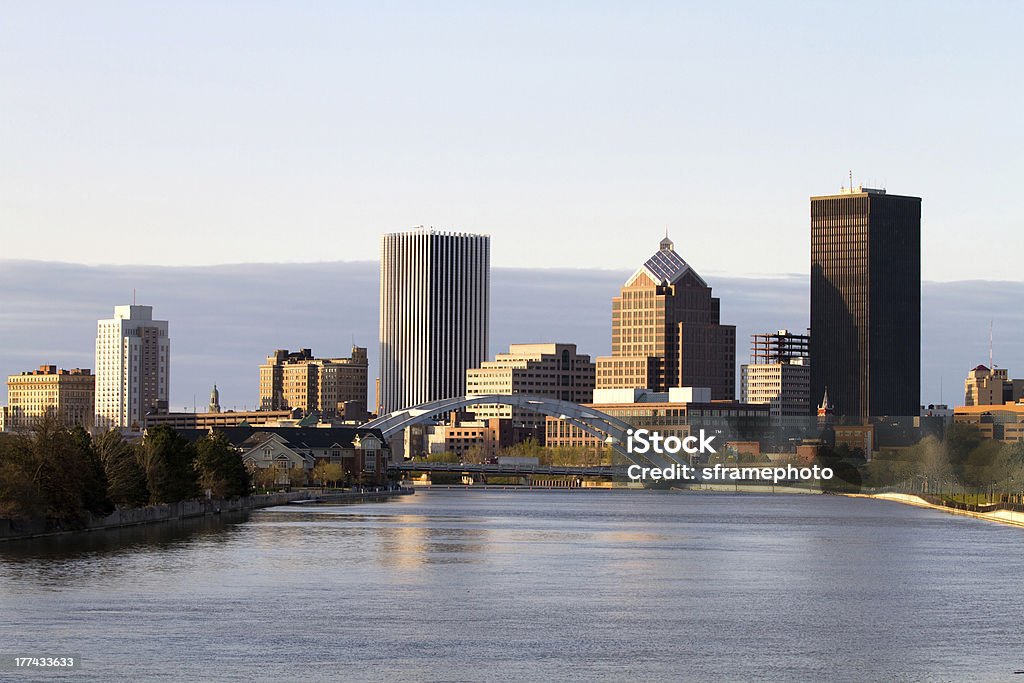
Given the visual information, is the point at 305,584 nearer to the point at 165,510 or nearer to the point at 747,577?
the point at 747,577

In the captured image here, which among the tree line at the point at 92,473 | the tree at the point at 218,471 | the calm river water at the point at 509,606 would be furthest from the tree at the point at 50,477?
the tree at the point at 218,471

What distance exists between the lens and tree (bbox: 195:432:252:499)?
154 m

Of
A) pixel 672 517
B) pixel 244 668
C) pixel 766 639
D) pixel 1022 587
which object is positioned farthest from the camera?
pixel 672 517

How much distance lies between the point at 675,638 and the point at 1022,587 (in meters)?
26.0

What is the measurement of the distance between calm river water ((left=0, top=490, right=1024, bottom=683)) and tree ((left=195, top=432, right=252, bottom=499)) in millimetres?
37663

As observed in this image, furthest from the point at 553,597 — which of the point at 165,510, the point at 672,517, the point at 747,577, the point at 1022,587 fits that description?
the point at 672,517

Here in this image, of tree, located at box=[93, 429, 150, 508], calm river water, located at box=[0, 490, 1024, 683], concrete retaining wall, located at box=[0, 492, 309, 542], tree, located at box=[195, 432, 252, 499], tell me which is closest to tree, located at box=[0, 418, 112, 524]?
concrete retaining wall, located at box=[0, 492, 309, 542]

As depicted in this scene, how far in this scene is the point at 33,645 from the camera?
50.9m

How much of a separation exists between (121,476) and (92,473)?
43.5 ft

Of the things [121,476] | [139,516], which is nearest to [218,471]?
[139,516]

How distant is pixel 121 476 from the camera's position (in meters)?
120

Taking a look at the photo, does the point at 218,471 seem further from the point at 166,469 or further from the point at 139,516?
the point at 139,516

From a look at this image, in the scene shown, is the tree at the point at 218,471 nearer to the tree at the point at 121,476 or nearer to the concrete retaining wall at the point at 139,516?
the concrete retaining wall at the point at 139,516

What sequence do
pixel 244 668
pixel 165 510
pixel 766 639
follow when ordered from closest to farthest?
pixel 244 668
pixel 766 639
pixel 165 510
